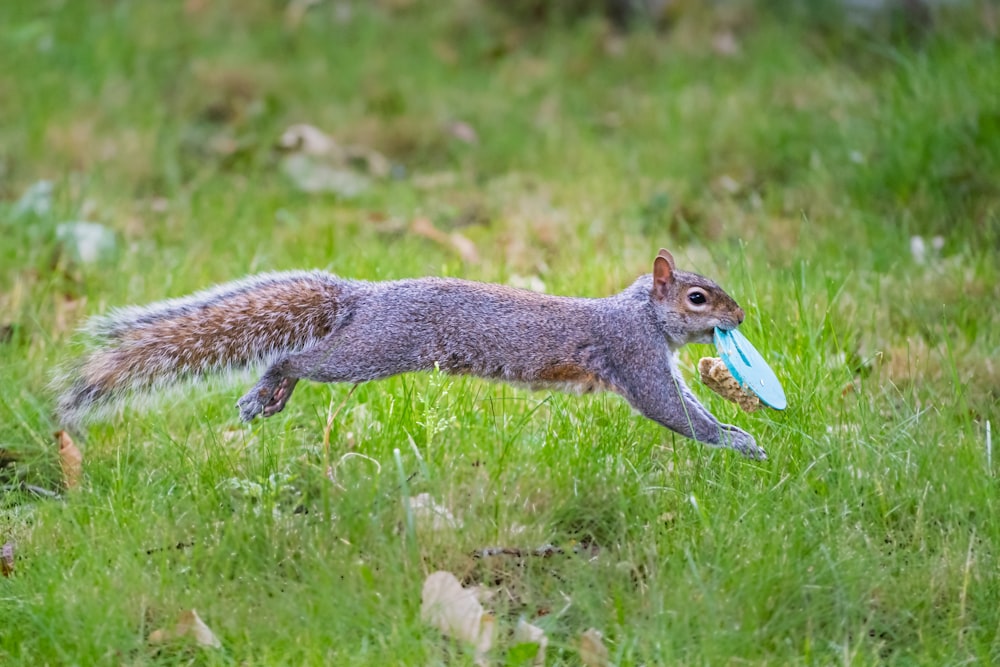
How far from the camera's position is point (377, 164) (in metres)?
4.91

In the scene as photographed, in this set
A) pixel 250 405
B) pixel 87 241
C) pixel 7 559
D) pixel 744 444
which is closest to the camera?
pixel 7 559

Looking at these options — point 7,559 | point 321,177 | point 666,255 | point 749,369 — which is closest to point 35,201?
point 321,177

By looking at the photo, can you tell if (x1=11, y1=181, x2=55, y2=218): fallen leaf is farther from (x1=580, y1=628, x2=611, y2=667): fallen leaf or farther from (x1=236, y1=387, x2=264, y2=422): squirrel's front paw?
(x1=580, y1=628, x2=611, y2=667): fallen leaf

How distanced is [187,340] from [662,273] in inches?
37.4

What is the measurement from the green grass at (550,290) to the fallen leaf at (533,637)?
0.08 ft

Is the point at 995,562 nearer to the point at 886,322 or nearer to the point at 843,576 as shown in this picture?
the point at 843,576

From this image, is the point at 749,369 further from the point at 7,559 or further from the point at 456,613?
the point at 7,559

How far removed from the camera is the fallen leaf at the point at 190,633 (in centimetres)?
207

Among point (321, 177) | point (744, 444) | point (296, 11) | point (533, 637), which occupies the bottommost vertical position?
point (321, 177)

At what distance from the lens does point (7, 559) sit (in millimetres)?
2291

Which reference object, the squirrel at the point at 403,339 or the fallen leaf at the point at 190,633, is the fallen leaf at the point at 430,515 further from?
the fallen leaf at the point at 190,633

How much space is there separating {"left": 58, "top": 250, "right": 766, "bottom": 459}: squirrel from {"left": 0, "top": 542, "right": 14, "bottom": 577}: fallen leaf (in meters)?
0.30

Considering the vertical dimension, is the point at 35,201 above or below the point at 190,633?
below

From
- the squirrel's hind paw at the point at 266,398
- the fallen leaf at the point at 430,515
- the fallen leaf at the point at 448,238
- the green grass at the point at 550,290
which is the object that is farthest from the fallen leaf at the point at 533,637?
the fallen leaf at the point at 448,238
